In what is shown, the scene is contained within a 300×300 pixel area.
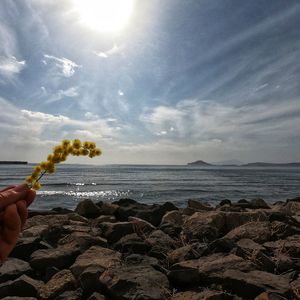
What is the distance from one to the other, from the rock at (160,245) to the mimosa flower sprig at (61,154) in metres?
4.99

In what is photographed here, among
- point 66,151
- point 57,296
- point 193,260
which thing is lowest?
point 57,296

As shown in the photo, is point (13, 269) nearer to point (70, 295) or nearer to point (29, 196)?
point (70, 295)

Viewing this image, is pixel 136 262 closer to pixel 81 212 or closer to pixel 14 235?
pixel 14 235

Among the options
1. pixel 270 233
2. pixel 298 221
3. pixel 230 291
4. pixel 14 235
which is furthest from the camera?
pixel 298 221

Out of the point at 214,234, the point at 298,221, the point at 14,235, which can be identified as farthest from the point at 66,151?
the point at 298,221

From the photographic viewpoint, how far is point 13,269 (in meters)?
6.22

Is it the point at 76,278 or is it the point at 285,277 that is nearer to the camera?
the point at 285,277

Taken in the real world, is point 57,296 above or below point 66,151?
below

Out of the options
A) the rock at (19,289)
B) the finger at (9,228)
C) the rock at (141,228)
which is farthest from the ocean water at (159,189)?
the finger at (9,228)

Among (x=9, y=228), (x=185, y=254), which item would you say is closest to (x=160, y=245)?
(x=185, y=254)

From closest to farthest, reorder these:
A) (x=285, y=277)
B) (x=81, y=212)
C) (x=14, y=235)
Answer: (x=14, y=235), (x=285, y=277), (x=81, y=212)

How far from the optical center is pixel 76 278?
231 inches

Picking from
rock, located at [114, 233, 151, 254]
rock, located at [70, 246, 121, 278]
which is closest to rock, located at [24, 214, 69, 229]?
rock, located at [114, 233, 151, 254]

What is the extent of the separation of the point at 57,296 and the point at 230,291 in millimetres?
2646
